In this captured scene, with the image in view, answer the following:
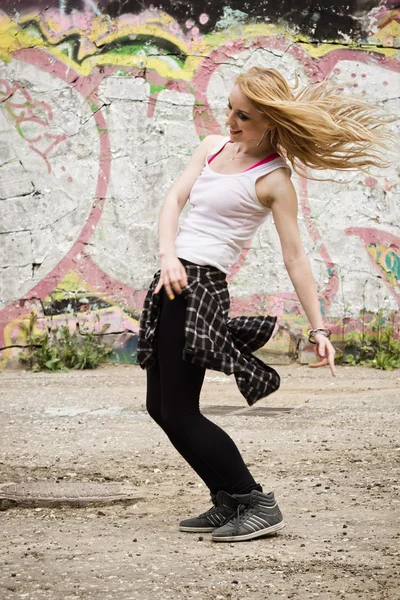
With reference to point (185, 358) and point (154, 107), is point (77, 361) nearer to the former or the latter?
point (154, 107)

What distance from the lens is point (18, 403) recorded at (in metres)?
6.36

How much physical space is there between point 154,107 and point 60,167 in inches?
38.0

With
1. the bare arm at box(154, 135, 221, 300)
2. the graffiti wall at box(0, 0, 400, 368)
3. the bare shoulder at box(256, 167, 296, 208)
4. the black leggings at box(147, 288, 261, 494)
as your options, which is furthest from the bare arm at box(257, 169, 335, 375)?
the graffiti wall at box(0, 0, 400, 368)

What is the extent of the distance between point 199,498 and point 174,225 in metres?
1.31

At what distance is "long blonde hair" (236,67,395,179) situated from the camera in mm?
3129

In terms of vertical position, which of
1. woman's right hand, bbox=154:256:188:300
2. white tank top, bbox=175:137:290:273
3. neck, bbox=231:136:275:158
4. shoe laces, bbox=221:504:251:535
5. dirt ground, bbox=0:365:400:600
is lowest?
dirt ground, bbox=0:365:400:600

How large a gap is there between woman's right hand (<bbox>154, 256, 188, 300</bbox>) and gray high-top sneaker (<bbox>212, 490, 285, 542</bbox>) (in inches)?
32.1

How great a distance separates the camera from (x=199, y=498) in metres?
3.95

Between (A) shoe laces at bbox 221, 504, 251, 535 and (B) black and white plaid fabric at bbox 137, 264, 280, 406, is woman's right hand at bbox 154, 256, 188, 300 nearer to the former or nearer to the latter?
(B) black and white plaid fabric at bbox 137, 264, 280, 406

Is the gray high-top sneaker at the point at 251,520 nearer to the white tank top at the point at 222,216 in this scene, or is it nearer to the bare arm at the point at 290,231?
the bare arm at the point at 290,231

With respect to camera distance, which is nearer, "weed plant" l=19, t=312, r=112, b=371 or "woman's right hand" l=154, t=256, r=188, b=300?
"woman's right hand" l=154, t=256, r=188, b=300

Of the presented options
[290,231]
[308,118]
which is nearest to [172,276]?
[290,231]

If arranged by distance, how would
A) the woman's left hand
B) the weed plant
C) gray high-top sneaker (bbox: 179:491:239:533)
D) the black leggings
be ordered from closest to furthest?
the woman's left hand → the black leggings → gray high-top sneaker (bbox: 179:491:239:533) → the weed plant

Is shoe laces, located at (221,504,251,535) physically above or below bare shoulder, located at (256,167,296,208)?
below
